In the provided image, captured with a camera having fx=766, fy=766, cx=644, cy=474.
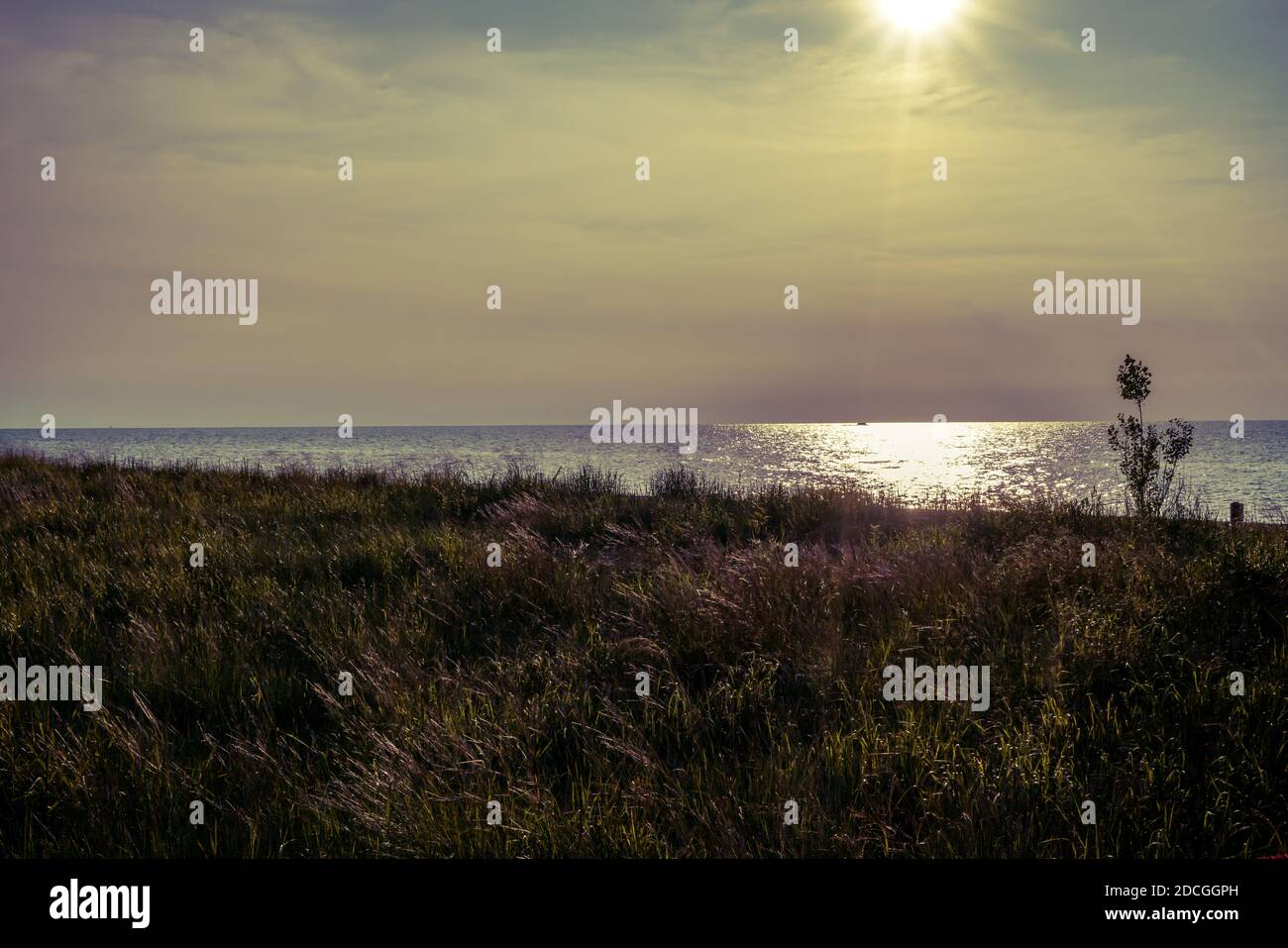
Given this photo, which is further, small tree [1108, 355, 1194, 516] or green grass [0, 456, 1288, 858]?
small tree [1108, 355, 1194, 516]

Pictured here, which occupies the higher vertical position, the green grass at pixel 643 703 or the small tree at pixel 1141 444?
the small tree at pixel 1141 444

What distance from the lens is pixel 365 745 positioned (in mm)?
3896

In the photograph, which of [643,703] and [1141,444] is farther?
[1141,444]

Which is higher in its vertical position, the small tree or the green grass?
the small tree

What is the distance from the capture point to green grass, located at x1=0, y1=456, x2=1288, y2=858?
3.14 m

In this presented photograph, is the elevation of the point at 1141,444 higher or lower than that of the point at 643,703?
higher

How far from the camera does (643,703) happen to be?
438 cm

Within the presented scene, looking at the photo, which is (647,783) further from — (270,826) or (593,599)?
(593,599)

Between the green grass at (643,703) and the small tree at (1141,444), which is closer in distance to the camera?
the green grass at (643,703)

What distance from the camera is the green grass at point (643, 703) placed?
3.14 m
